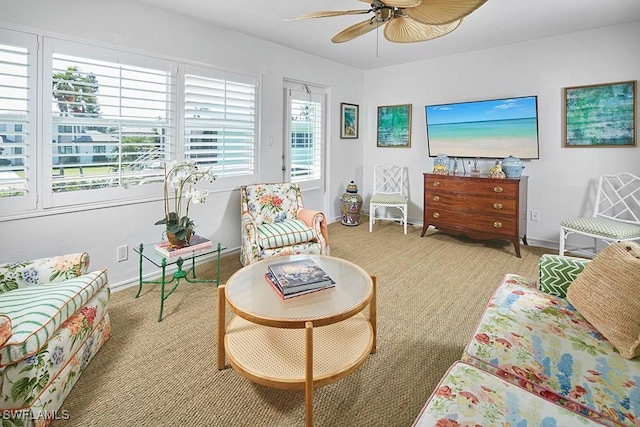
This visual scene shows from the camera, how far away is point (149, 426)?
1576 millimetres

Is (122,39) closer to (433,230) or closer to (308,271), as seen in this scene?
(308,271)

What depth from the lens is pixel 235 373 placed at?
1.94m

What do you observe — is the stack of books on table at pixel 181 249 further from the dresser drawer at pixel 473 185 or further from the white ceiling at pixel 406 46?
the dresser drawer at pixel 473 185

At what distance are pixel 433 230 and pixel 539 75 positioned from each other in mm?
2297

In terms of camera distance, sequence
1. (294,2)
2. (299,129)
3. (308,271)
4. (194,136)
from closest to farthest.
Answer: (308,271)
(294,2)
(194,136)
(299,129)

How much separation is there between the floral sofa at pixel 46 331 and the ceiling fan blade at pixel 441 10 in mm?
2345

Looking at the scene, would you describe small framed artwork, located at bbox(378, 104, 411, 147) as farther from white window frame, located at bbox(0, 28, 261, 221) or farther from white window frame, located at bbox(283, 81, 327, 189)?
white window frame, located at bbox(0, 28, 261, 221)

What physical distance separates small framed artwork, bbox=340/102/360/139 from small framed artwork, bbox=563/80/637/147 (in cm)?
279

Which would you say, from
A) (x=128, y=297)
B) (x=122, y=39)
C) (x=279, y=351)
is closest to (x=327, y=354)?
(x=279, y=351)

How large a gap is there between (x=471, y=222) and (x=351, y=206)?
5.61 ft

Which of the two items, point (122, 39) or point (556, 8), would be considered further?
point (556, 8)

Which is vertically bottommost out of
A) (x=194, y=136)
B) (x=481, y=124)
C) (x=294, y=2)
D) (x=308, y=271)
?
→ (x=308, y=271)

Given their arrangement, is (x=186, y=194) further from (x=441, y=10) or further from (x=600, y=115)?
(x=600, y=115)

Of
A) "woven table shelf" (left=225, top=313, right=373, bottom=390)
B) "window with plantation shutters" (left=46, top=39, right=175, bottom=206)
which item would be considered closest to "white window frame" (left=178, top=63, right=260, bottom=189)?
"window with plantation shutters" (left=46, top=39, right=175, bottom=206)
